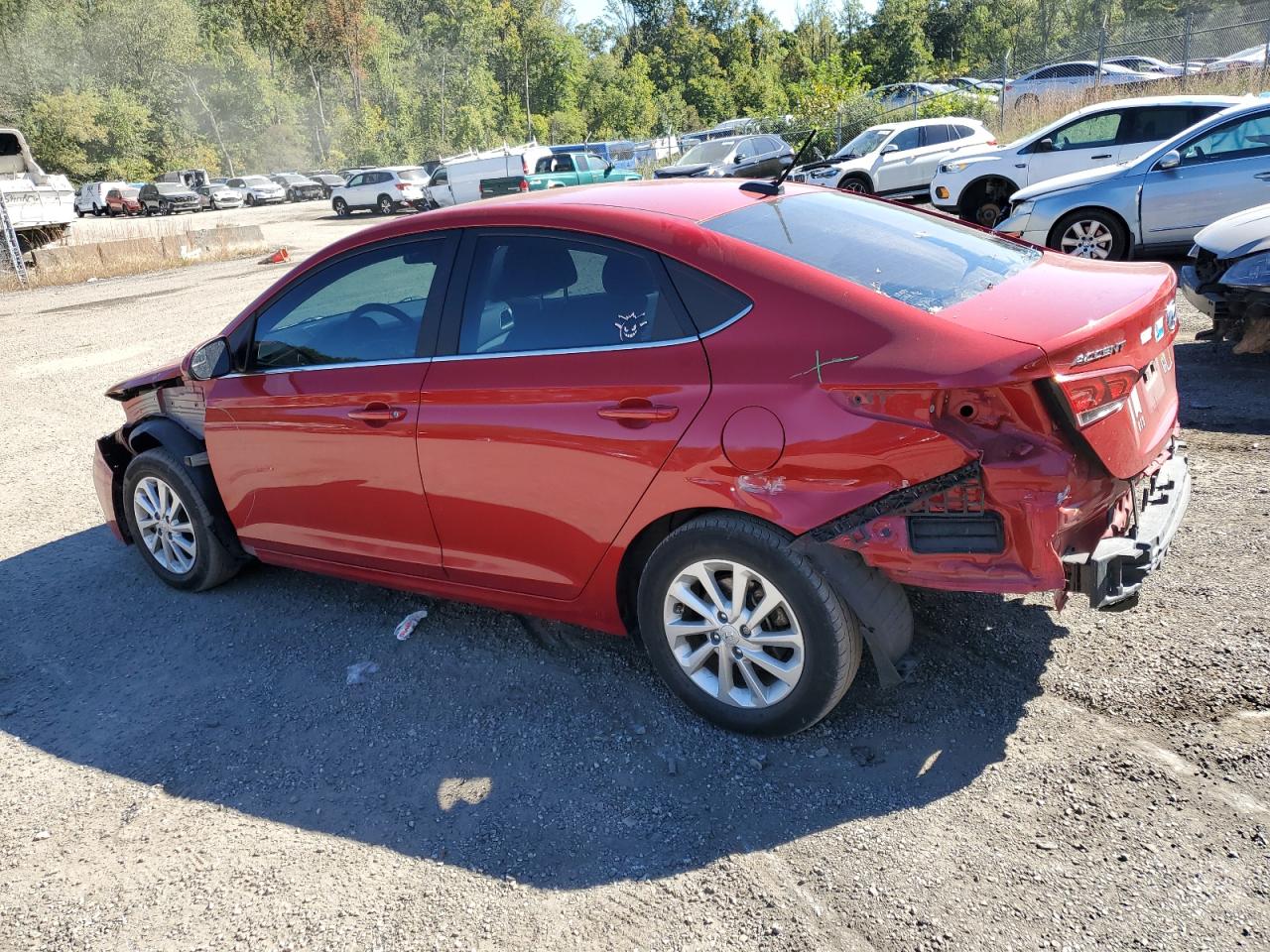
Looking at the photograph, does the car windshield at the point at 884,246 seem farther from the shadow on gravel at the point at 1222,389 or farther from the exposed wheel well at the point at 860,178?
the exposed wheel well at the point at 860,178

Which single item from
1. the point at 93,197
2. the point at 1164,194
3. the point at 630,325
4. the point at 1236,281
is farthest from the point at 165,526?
the point at 93,197

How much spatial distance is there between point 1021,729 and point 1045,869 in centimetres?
64

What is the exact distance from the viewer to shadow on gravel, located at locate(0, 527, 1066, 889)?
2.93 metres

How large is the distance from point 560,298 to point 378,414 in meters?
0.87

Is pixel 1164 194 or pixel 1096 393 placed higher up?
pixel 1096 393

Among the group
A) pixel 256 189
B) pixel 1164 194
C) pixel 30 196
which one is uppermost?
pixel 30 196

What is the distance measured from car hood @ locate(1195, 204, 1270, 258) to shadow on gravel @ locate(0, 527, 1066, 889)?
3.86 m

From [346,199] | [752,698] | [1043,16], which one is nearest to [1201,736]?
[752,698]

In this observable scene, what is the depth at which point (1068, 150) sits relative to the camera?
12938 millimetres

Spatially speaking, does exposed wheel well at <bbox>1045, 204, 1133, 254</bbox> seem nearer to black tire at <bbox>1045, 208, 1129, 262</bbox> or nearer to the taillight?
black tire at <bbox>1045, 208, 1129, 262</bbox>

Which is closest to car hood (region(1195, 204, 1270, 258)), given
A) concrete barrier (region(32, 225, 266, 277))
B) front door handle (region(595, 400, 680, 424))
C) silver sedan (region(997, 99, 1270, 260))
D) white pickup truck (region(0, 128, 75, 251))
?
silver sedan (region(997, 99, 1270, 260))

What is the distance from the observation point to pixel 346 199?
37781mm

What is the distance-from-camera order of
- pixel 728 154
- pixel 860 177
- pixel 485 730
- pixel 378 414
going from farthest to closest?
pixel 728 154 → pixel 860 177 → pixel 378 414 → pixel 485 730

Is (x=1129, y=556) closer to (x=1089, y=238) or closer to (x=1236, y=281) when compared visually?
(x=1236, y=281)
